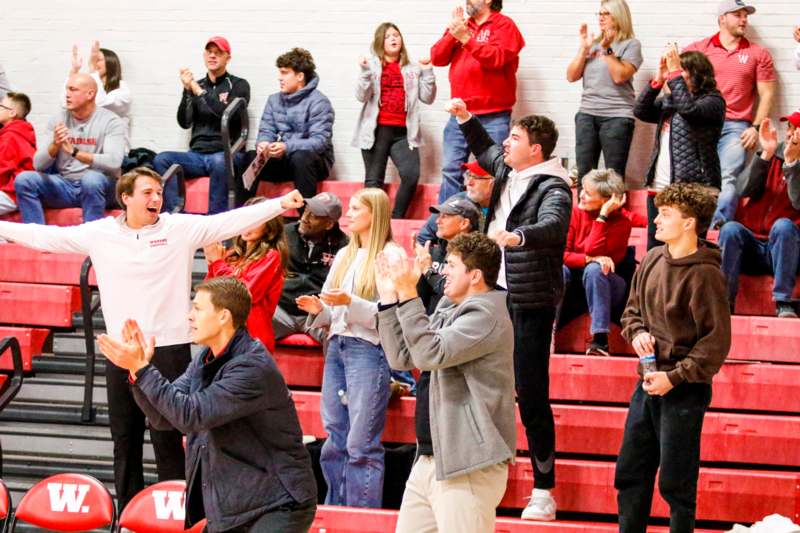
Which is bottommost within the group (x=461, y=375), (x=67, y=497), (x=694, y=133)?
(x=67, y=497)

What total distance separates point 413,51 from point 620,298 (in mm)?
3447

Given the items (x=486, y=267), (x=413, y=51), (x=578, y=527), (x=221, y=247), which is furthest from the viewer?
(x=413, y=51)

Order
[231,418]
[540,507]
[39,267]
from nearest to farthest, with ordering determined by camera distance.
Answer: [231,418] < [540,507] < [39,267]

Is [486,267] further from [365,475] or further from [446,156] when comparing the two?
[446,156]

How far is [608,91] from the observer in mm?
9211

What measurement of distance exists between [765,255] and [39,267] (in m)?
4.69

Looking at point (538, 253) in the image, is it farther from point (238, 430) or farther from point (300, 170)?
point (300, 170)

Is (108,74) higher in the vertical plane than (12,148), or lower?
higher

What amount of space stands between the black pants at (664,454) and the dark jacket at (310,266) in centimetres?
231

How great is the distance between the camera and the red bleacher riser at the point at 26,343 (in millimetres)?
8062

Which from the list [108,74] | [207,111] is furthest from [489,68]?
[108,74]

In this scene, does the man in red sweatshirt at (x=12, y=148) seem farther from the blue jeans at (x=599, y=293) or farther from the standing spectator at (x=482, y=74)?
the blue jeans at (x=599, y=293)

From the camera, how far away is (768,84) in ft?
30.4

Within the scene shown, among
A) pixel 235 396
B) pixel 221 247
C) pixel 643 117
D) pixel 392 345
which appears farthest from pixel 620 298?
pixel 235 396
